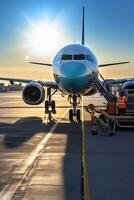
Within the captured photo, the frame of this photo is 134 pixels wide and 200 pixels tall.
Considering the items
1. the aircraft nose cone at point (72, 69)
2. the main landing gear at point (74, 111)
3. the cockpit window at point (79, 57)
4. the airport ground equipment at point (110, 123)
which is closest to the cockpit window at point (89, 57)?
the cockpit window at point (79, 57)

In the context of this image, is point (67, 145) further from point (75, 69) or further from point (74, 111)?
point (74, 111)

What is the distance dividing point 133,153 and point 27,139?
4.64 m

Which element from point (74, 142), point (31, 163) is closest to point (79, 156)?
point (31, 163)

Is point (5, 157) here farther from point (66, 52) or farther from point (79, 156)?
point (66, 52)

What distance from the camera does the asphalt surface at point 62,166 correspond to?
823cm

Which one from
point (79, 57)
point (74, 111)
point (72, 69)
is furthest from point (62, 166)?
point (74, 111)

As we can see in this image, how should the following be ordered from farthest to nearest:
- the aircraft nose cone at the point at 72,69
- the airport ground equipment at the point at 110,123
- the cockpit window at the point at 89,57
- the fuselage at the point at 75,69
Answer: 1. the cockpit window at the point at 89,57
2. the fuselage at the point at 75,69
3. the aircraft nose cone at the point at 72,69
4. the airport ground equipment at the point at 110,123

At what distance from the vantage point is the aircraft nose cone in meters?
21.6

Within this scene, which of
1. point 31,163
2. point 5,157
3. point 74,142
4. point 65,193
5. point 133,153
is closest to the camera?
point 65,193

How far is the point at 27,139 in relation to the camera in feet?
52.3

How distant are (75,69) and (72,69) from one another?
154 millimetres

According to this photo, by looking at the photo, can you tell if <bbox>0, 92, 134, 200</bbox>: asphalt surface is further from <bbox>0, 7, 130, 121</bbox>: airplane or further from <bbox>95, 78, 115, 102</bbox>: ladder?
<bbox>95, 78, 115, 102</bbox>: ladder

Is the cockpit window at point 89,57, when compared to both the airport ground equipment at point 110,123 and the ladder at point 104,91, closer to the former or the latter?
the ladder at point 104,91

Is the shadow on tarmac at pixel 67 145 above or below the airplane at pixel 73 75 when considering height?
below
